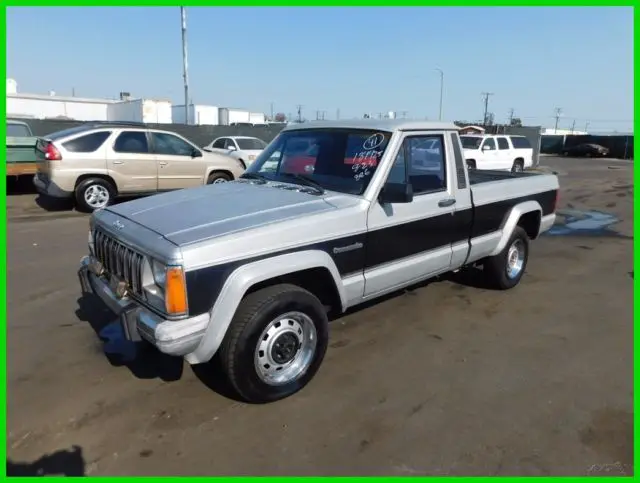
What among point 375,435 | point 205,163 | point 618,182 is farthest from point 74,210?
point 618,182

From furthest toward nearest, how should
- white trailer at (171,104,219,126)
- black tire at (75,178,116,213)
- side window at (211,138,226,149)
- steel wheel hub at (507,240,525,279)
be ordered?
white trailer at (171,104,219,126)
side window at (211,138,226,149)
black tire at (75,178,116,213)
steel wheel hub at (507,240,525,279)

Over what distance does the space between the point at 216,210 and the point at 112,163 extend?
25.2 feet

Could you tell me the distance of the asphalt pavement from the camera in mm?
→ 2809

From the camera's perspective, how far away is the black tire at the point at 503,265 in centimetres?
540

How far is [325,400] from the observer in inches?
133

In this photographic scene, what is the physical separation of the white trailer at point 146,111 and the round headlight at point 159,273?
38909 mm

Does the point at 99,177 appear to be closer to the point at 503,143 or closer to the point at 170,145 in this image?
the point at 170,145

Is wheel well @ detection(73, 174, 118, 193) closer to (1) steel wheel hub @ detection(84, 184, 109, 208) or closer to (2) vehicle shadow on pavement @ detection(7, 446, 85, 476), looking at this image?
(1) steel wheel hub @ detection(84, 184, 109, 208)

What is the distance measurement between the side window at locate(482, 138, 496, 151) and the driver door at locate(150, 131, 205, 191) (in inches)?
521

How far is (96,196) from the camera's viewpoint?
10.1 meters

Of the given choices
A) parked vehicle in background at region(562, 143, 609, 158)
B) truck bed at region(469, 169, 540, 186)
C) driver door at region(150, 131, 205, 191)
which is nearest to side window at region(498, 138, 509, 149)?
driver door at region(150, 131, 205, 191)

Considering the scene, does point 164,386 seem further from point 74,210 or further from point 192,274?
point 74,210

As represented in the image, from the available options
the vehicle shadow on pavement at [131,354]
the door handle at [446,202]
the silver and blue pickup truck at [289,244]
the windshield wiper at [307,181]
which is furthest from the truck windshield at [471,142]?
the vehicle shadow on pavement at [131,354]

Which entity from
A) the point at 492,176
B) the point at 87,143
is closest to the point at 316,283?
the point at 492,176
